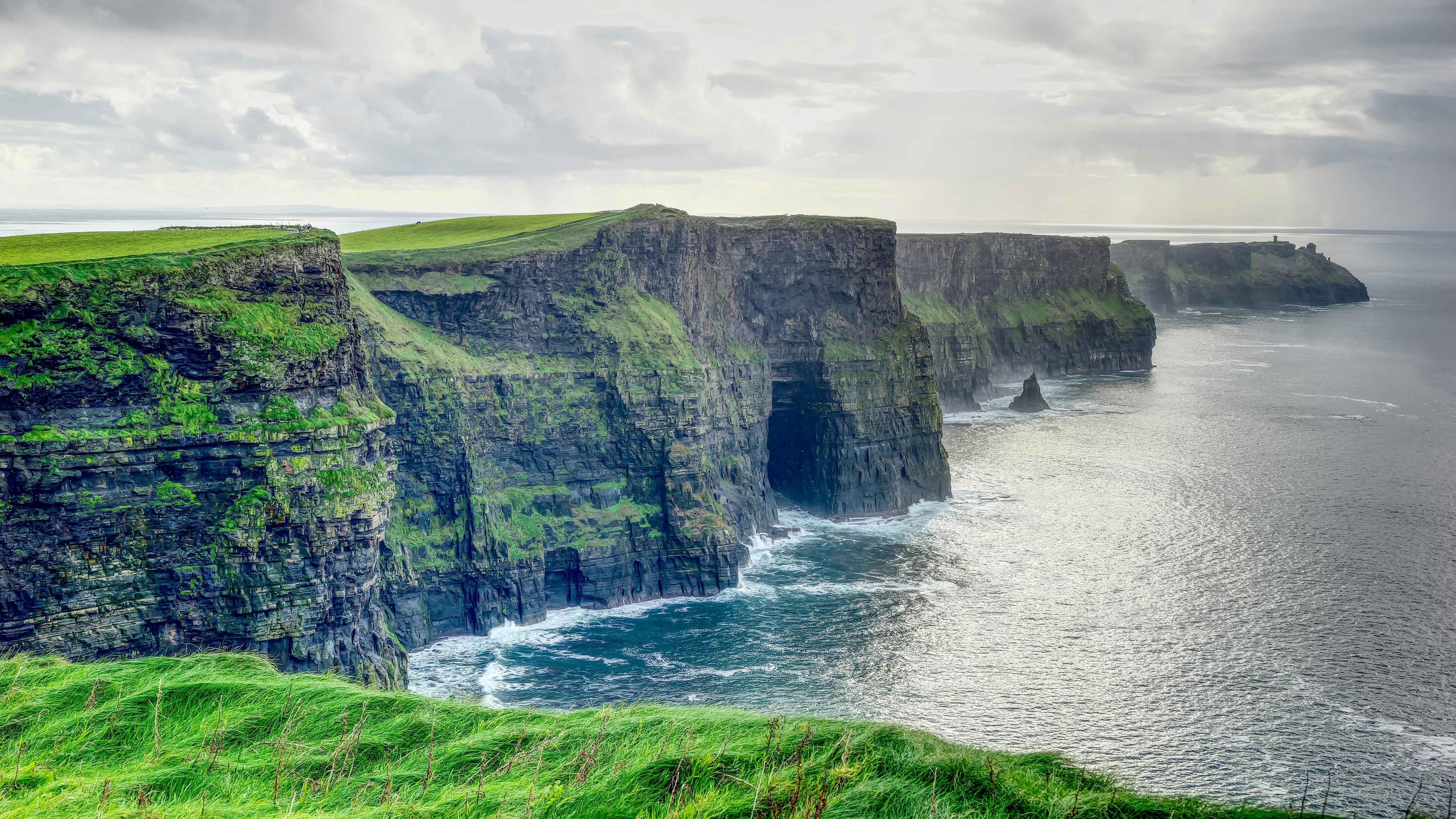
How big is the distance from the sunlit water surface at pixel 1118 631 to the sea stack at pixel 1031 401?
36281 millimetres

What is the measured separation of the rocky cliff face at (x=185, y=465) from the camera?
4381 centimetres

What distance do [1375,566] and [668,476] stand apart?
173 ft

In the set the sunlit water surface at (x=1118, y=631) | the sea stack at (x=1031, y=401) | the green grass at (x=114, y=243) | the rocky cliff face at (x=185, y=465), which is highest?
the green grass at (x=114, y=243)

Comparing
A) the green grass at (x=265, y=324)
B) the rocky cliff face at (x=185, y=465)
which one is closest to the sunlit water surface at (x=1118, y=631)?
the rocky cliff face at (x=185, y=465)

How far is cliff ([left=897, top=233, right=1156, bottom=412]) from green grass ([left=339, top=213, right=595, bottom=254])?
74608 mm

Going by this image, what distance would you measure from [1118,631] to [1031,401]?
88327mm

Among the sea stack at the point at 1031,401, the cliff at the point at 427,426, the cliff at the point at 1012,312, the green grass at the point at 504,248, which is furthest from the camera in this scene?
the cliff at the point at 1012,312

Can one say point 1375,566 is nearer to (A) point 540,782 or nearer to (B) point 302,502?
(B) point 302,502

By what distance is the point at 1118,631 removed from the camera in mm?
64875

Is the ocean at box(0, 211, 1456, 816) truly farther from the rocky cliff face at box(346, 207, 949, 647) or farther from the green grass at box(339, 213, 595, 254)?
the green grass at box(339, 213, 595, 254)

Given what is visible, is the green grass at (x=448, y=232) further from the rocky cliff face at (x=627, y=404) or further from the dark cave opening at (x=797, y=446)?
the dark cave opening at (x=797, y=446)

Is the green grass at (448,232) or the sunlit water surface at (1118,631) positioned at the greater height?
the green grass at (448,232)

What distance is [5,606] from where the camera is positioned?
42.7 metres

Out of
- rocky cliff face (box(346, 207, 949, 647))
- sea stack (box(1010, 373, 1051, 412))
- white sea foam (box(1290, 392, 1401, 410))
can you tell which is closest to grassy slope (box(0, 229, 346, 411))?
rocky cliff face (box(346, 207, 949, 647))
